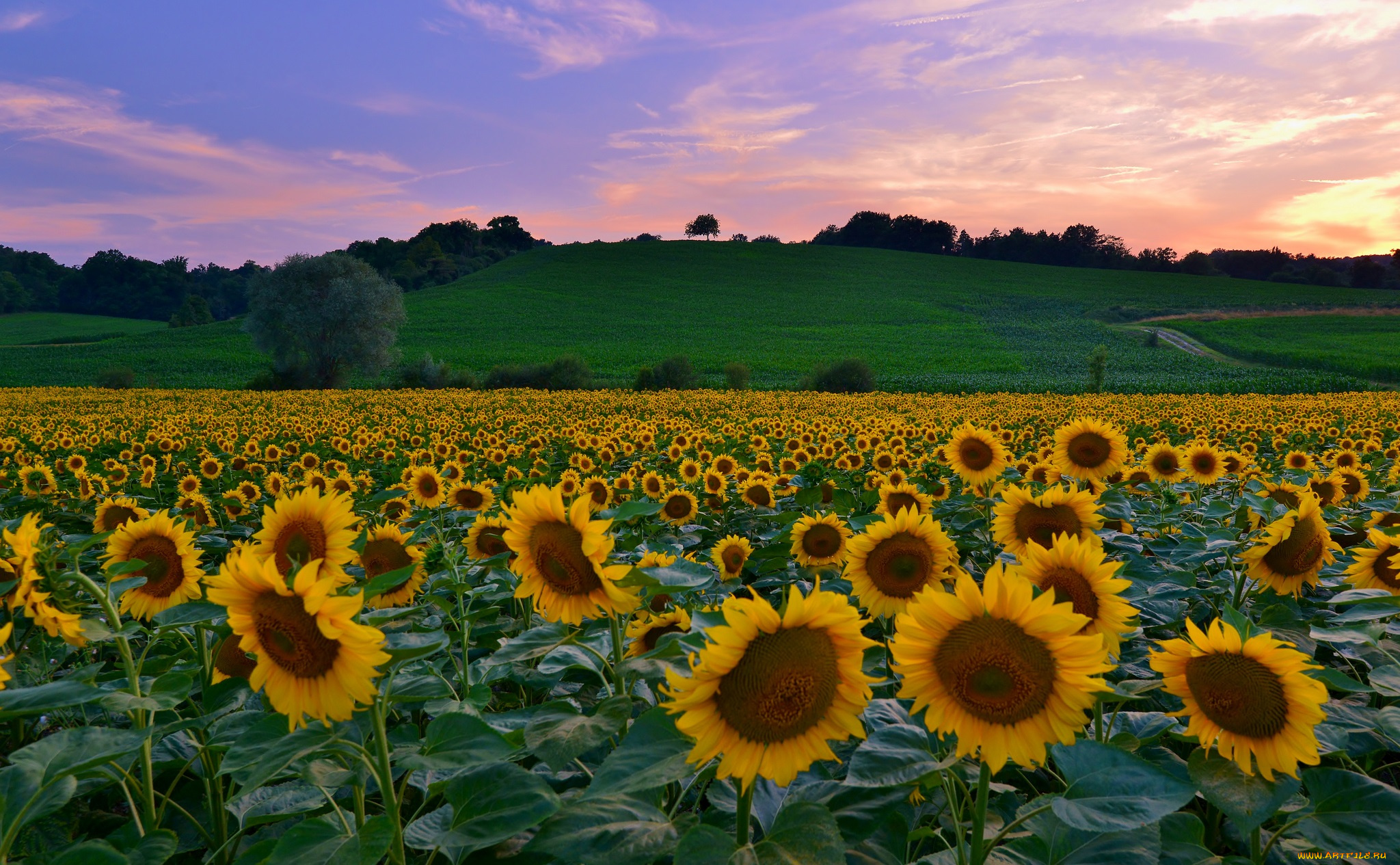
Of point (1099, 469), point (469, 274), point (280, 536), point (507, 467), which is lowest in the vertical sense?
point (507, 467)

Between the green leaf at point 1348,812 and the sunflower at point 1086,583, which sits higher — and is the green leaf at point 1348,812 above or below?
below

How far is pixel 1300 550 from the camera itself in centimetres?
307

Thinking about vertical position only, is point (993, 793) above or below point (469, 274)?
below

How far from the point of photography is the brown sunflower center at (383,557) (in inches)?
128

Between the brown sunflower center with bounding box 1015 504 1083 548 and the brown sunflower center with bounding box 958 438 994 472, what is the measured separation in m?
1.86

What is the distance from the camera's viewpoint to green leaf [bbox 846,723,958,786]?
1559mm

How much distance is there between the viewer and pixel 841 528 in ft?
13.4

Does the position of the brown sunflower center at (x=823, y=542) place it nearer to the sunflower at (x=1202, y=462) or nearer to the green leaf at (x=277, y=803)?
the green leaf at (x=277, y=803)

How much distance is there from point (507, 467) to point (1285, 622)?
6934mm

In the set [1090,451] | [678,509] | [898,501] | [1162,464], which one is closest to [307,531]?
[678,509]

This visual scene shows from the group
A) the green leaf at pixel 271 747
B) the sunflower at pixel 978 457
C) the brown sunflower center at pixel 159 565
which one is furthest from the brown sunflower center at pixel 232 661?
the sunflower at pixel 978 457

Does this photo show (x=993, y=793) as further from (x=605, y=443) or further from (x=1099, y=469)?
(x=605, y=443)

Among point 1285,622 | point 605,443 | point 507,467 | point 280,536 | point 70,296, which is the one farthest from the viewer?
point 70,296

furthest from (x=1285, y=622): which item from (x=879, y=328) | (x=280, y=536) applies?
(x=879, y=328)
